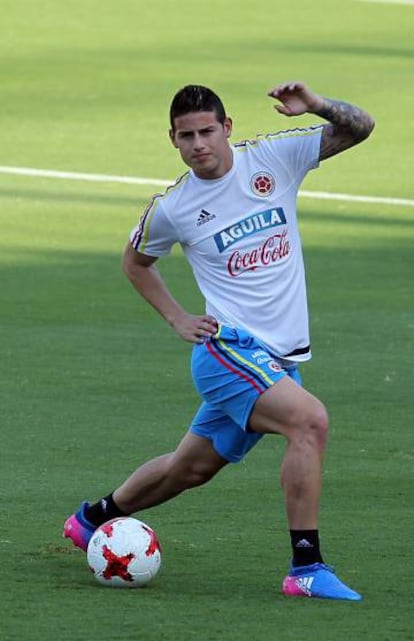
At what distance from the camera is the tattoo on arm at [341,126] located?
27.2 ft

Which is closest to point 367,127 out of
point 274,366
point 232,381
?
point 274,366

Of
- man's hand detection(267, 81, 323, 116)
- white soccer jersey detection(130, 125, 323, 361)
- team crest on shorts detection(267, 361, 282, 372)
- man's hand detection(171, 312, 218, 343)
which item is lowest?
team crest on shorts detection(267, 361, 282, 372)

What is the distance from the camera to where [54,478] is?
10.7 metres

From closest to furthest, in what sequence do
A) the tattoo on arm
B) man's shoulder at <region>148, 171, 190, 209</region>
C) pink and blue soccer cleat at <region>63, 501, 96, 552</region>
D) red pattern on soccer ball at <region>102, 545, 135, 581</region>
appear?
red pattern on soccer ball at <region>102, 545, 135, 581</region>, the tattoo on arm, man's shoulder at <region>148, 171, 190, 209</region>, pink and blue soccer cleat at <region>63, 501, 96, 552</region>

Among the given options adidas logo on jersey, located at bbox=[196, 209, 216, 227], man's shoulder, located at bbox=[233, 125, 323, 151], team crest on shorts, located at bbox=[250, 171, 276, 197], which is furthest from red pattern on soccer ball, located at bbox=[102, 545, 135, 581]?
man's shoulder, located at bbox=[233, 125, 323, 151]

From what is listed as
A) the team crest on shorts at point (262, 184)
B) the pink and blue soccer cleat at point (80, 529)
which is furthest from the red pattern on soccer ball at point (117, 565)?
the team crest on shorts at point (262, 184)

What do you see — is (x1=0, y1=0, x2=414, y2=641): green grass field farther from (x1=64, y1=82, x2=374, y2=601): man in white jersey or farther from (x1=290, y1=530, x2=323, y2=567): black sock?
(x1=64, y1=82, x2=374, y2=601): man in white jersey

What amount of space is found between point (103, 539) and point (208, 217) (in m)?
1.48

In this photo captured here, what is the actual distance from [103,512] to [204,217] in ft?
4.92

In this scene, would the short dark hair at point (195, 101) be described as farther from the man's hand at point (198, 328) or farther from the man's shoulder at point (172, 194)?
the man's hand at point (198, 328)

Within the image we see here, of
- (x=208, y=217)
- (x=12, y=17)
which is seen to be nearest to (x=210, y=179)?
(x=208, y=217)

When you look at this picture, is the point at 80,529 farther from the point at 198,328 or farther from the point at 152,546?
the point at 198,328

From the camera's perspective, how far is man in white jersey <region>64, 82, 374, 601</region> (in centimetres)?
802

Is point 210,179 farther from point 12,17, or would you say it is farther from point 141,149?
point 12,17
